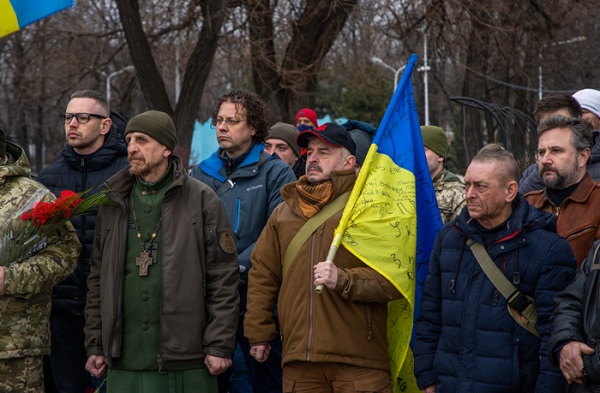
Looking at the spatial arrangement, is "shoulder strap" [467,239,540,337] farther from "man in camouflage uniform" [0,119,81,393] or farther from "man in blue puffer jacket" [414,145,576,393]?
"man in camouflage uniform" [0,119,81,393]

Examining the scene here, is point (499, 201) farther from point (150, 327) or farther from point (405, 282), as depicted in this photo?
point (150, 327)

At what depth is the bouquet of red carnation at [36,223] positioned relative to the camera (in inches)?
202

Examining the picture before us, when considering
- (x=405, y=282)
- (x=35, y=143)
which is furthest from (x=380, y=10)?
(x=35, y=143)

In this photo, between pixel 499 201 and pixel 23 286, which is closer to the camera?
pixel 499 201

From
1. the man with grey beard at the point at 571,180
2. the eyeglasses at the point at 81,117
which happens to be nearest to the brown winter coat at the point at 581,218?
the man with grey beard at the point at 571,180

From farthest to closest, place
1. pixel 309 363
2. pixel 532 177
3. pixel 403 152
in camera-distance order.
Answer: pixel 532 177 < pixel 403 152 < pixel 309 363

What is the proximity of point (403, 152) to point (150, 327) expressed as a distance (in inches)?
69.2

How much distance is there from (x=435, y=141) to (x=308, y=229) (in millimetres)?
2082

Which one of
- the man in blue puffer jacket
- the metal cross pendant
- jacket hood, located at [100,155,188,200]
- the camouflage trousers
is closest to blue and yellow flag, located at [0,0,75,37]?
jacket hood, located at [100,155,188,200]

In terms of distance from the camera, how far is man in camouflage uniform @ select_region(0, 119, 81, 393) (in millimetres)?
5137

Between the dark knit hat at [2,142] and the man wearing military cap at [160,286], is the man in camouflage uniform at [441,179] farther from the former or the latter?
the dark knit hat at [2,142]

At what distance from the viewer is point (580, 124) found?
5.20m

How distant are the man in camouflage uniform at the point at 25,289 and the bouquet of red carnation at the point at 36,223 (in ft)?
0.15

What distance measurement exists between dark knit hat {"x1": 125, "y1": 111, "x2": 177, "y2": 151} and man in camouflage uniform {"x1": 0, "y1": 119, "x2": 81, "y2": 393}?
2.22 feet
